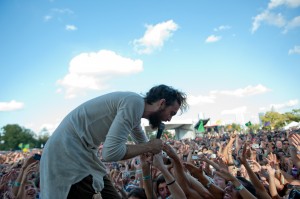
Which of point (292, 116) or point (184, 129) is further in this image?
point (292, 116)

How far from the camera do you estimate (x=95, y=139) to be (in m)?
2.06

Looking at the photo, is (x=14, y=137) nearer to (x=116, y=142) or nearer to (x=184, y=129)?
(x=184, y=129)

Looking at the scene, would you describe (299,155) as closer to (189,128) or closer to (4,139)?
(189,128)

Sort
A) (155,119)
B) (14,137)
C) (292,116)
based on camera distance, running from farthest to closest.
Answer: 1. (14,137)
2. (292,116)
3. (155,119)

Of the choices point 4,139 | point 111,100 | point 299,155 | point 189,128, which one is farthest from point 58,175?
point 4,139

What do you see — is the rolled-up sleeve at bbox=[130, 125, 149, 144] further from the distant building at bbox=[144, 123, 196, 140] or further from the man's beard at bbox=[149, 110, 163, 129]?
the distant building at bbox=[144, 123, 196, 140]

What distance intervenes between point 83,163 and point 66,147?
0.16m

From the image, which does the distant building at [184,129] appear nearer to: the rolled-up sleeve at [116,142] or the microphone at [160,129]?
the microphone at [160,129]

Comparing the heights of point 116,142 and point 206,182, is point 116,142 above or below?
above

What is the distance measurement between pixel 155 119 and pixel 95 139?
0.46 metres

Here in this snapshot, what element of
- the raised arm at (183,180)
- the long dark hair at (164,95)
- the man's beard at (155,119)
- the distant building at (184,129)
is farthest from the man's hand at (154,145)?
the distant building at (184,129)

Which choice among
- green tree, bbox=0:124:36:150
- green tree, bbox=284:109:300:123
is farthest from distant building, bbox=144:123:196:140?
green tree, bbox=0:124:36:150

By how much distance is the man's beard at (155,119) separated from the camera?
2.10 m

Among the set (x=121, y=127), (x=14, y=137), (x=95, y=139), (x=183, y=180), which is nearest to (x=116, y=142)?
(x=121, y=127)
